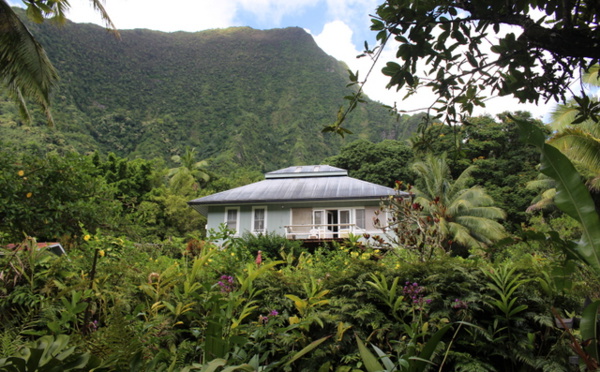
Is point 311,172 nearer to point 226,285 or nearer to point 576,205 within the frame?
point 226,285

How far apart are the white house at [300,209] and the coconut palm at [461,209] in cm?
370

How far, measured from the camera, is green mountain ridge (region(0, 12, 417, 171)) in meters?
56.4

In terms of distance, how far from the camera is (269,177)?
23953 mm

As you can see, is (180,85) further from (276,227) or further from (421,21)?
(421,21)

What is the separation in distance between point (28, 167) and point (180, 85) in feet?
268

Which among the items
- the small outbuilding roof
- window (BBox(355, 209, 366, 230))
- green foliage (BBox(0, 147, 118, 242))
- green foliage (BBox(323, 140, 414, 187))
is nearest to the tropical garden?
green foliage (BBox(0, 147, 118, 242))

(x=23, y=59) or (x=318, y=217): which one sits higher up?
(x=23, y=59)

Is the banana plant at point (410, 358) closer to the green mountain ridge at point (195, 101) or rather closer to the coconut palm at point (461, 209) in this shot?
the coconut palm at point (461, 209)

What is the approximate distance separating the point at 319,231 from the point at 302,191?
2902 millimetres

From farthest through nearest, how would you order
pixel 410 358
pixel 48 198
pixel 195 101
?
pixel 195 101, pixel 48 198, pixel 410 358

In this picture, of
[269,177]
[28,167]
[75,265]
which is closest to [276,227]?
[269,177]

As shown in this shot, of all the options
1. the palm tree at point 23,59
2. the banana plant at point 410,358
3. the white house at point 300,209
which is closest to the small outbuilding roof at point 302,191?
the white house at point 300,209

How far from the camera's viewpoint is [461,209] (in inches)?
929

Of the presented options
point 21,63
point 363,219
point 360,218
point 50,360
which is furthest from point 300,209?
point 50,360
